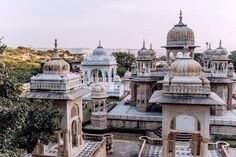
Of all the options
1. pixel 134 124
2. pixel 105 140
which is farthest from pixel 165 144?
pixel 134 124

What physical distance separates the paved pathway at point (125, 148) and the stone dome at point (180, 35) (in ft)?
29.6

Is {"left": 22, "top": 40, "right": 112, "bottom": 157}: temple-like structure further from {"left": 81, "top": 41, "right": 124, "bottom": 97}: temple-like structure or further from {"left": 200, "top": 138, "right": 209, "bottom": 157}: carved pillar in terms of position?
{"left": 81, "top": 41, "right": 124, "bottom": 97}: temple-like structure

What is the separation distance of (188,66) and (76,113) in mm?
6487

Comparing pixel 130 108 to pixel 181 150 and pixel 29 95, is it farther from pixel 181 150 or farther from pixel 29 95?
pixel 29 95

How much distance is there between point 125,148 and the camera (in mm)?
16328

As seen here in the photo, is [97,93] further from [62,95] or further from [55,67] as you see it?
[62,95]

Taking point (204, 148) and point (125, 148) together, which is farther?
point (125, 148)

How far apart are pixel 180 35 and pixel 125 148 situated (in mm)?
10403

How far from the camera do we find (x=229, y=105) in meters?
22.8

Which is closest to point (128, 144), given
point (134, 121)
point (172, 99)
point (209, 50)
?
point (134, 121)

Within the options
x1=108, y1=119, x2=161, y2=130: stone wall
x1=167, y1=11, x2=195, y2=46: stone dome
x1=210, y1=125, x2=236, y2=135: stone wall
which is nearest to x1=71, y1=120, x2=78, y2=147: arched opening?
x1=108, y1=119, x2=161, y2=130: stone wall

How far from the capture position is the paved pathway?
606 inches

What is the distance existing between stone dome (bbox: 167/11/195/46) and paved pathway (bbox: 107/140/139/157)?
9.03 m

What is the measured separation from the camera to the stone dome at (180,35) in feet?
70.1
